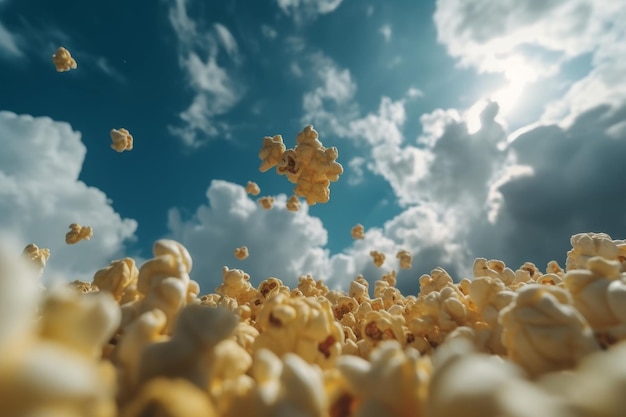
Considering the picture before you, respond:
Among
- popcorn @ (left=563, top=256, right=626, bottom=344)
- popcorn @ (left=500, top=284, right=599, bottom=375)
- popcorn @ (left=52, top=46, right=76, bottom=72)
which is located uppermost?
popcorn @ (left=52, top=46, right=76, bottom=72)

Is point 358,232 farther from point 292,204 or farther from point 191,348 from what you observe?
point 191,348

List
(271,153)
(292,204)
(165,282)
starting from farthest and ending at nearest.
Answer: (292,204) < (271,153) < (165,282)

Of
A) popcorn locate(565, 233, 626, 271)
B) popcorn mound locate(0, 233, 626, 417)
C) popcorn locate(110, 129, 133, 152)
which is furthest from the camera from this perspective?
popcorn locate(110, 129, 133, 152)

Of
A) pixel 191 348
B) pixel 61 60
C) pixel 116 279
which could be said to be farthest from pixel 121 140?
pixel 191 348

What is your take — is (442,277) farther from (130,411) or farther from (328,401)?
(130,411)

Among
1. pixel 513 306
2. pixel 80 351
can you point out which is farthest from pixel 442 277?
pixel 80 351

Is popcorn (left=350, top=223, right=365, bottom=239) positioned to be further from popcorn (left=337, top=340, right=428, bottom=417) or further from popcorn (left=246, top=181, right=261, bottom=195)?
popcorn (left=337, top=340, right=428, bottom=417)

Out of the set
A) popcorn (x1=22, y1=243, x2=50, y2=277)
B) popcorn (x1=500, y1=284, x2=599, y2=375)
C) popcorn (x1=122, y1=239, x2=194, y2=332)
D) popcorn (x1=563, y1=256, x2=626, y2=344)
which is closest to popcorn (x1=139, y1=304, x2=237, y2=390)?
popcorn (x1=122, y1=239, x2=194, y2=332)
